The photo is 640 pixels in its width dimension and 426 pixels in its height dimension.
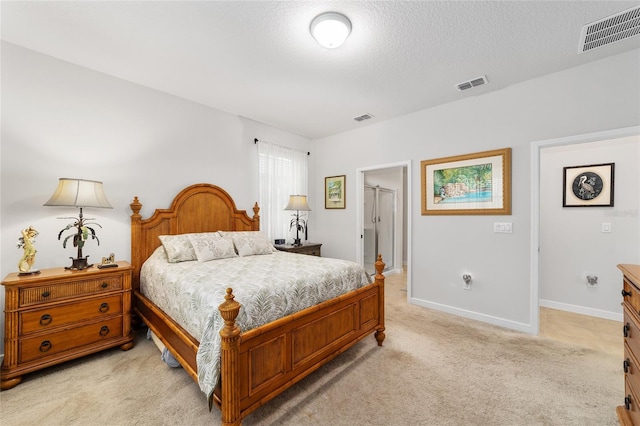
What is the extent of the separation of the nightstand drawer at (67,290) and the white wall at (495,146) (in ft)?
11.5

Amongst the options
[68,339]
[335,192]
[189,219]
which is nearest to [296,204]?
[335,192]

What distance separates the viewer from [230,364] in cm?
143

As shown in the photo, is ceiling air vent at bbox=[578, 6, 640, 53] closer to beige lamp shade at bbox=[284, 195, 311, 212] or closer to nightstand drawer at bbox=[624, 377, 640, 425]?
nightstand drawer at bbox=[624, 377, 640, 425]

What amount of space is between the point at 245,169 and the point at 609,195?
476 centimetres

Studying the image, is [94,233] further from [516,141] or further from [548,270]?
[548,270]

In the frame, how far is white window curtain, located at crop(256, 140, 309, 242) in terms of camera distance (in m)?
4.23

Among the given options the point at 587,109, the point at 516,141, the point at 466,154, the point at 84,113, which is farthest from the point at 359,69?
the point at 84,113

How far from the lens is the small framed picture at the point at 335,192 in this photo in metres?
4.65

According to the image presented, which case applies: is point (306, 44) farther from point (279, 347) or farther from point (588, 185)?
point (588, 185)

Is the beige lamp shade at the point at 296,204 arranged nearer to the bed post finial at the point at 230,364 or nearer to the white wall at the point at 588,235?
the bed post finial at the point at 230,364

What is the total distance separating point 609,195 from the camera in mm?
3248

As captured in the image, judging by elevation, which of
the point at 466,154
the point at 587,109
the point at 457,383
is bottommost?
the point at 457,383

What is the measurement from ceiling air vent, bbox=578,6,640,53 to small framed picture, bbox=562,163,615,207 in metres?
1.75

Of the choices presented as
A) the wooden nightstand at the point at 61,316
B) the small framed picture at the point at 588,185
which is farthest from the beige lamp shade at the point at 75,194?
the small framed picture at the point at 588,185
